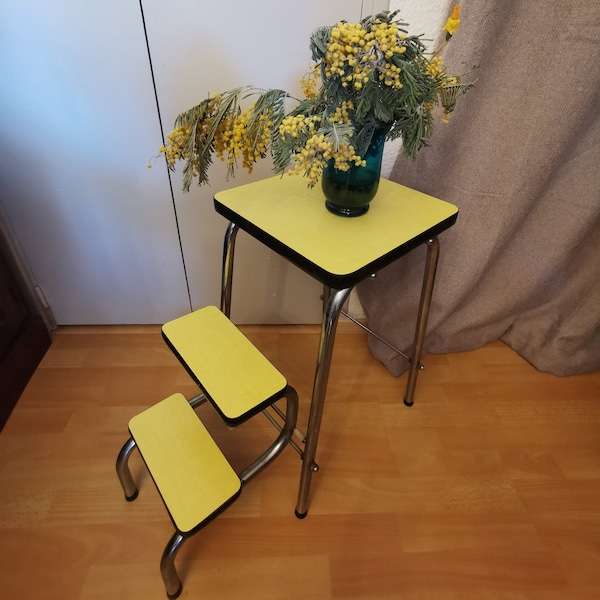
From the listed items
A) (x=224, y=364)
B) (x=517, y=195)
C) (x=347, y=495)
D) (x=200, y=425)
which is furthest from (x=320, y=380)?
(x=517, y=195)

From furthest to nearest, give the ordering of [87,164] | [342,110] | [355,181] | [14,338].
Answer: [14,338] < [87,164] < [355,181] < [342,110]

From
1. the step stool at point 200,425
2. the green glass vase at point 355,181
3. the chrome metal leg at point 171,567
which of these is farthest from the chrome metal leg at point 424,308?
the chrome metal leg at point 171,567

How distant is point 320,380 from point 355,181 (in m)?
0.38

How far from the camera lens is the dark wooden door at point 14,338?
117 centimetres

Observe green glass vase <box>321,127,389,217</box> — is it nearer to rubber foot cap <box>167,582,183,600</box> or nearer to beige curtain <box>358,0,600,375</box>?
beige curtain <box>358,0,600,375</box>

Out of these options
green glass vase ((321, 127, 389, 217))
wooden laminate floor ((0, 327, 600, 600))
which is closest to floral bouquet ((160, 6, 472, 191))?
green glass vase ((321, 127, 389, 217))

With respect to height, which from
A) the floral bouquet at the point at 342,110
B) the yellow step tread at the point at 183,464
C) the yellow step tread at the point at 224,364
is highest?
the floral bouquet at the point at 342,110

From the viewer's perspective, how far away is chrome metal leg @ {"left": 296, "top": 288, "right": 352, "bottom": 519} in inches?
26.0

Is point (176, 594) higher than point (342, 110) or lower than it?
lower

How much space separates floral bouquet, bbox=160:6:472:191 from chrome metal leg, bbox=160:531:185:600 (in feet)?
2.25

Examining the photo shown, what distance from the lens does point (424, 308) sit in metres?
1.00

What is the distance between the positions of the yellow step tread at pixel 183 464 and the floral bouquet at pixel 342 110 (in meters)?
0.55

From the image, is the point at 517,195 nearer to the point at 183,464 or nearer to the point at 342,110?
the point at 342,110

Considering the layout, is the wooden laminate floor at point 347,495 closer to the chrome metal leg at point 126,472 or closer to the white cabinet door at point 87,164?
the chrome metal leg at point 126,472
